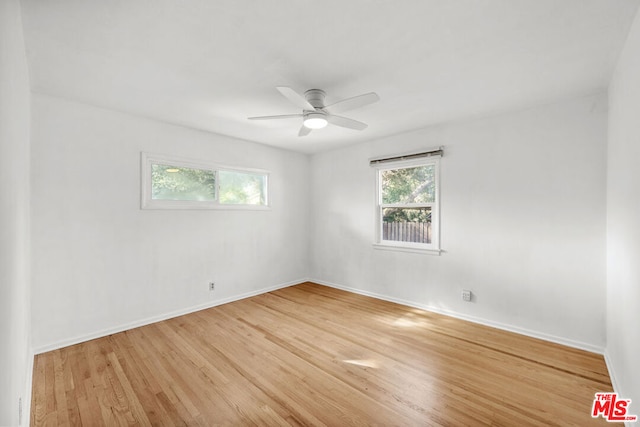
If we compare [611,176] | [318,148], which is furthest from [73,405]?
[611,176]

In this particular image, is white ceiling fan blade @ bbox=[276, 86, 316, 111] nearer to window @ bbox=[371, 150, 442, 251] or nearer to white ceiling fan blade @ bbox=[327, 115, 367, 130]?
white ceiling fan blade @ bbox=[327, 115, 367, 130]

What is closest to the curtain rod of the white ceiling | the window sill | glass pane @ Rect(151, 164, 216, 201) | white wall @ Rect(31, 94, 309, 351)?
the white ceiling

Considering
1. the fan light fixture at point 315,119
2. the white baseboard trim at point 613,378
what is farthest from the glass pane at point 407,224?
the fan light fixture at point 315,119

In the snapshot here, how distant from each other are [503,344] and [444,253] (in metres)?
1.21

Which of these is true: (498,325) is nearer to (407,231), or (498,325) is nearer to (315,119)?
(407,231)

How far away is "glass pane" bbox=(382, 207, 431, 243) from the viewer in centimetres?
397

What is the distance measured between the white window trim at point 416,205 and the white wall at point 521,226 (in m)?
0.08

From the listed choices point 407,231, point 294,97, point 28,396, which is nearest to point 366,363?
point 407,231

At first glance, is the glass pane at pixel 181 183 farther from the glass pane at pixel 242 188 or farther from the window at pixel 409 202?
the window at pixel 409 202

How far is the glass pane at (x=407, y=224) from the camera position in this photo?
397cm

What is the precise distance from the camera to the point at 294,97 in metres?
2.29

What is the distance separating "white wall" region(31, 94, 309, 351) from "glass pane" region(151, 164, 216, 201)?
199 mm

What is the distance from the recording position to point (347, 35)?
1846 millimetres

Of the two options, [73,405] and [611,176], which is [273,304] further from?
[611,176]
